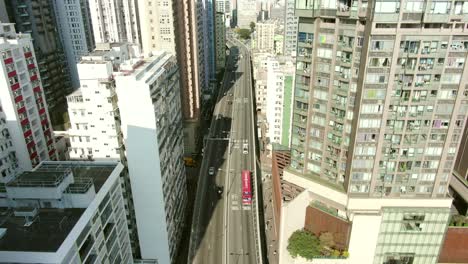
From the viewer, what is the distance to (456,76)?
188 ft

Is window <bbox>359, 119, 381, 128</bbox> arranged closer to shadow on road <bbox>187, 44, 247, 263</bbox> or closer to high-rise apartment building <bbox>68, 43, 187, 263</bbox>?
high-rise apartment building <bbox>68, 43, 187, 263</bbox>

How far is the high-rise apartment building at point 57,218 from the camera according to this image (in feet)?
110

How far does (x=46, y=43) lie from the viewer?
121562 millimetres

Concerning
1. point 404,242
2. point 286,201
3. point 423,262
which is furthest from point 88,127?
point 423,262

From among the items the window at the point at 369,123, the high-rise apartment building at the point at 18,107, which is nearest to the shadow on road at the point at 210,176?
the high-rise apartment building at the point at 18,107

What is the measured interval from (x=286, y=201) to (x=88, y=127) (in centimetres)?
3990

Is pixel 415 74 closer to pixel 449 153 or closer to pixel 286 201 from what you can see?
pixel 449 153

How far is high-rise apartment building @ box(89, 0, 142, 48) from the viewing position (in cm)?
11469

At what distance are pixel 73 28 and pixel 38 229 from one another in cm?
11747

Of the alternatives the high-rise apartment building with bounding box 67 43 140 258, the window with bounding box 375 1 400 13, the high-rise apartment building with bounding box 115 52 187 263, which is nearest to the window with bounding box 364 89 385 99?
the window with bounding box 375 1 400 13

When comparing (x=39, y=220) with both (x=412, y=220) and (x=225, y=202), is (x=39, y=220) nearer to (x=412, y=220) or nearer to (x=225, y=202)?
(x=225, y=202)

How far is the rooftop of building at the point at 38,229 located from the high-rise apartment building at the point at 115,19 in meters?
86.9

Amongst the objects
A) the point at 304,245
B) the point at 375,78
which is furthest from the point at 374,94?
the point at 304,245

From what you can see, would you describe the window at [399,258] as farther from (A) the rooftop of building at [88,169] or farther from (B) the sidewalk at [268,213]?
(A) the rooftop of building at [88,169]
